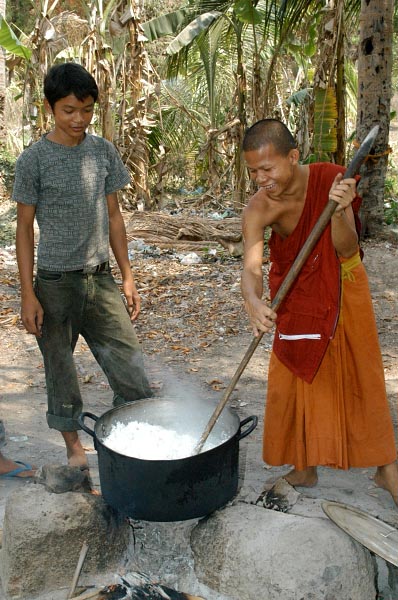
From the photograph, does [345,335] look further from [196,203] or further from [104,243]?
[196,203]

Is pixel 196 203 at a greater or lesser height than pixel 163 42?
lesser

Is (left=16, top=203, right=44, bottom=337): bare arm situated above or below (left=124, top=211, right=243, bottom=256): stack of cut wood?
above

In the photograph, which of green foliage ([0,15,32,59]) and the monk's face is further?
green foliage ([0,15,32,59])

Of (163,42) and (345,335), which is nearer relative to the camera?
(345,335)

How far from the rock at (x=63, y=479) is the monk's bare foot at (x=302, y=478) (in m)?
1.00

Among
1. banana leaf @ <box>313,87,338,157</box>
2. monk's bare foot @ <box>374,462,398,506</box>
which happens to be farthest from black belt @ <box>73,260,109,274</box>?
banana leaf @ <box>313,87,338,157</box>

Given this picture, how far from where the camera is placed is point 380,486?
10.1ft

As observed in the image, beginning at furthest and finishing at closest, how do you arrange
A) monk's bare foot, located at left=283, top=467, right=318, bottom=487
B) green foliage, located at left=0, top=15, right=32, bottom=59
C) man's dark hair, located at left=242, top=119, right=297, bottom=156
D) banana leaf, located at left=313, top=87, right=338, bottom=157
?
green foliage, located at left=0, top=15, right=32, bottom=59 < banana leaf, located at left=313, top=87, right=338, bottom=157 < monk's bare foot, located at left=283, top=467, right=318, bottom=487 < man's dark hair, located at left=242, top=119, right=297, bottom=156

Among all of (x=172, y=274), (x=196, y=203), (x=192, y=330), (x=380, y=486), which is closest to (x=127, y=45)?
(x=196, y=203)

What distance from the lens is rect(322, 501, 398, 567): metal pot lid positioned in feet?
7.46

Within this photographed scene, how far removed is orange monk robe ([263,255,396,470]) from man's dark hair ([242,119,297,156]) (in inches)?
21.9

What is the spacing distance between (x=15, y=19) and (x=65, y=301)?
18.2 m

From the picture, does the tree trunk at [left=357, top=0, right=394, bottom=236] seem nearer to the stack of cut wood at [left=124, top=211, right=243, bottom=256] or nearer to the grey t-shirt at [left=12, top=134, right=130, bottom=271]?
the stack of cut wood at [left=124, top=211, right=243, bottom=256]

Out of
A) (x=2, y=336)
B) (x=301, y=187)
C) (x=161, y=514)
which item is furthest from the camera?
(x=2, y=336)
